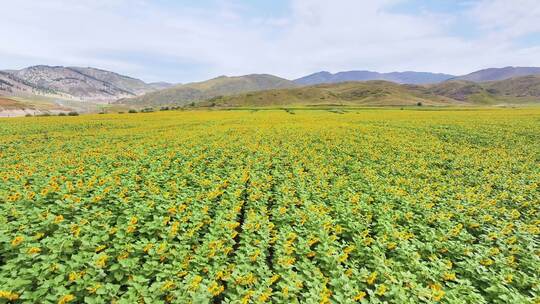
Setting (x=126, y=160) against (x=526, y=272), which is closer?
(x=526, y=272)

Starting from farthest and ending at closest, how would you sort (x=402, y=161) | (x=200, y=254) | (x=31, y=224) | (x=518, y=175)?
(x=402, y=161)
(x=518, y=175)
(x=31, y=224)
(x=200, y=254)

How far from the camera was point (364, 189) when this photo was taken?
34.9ft

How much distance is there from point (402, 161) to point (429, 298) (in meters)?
12.5

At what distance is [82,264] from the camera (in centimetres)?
495

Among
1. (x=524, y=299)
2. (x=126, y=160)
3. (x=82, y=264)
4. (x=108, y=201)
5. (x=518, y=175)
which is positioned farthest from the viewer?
(x=126, y=160)

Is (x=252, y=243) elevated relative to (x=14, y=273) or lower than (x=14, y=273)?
lower

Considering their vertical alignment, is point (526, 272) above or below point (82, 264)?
below

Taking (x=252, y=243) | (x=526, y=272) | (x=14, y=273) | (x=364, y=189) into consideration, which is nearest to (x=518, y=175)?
(x=364, y=189)

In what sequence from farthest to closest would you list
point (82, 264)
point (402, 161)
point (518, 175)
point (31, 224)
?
point (402, 161) → point (518, 175) → point (31, 224) → point (82, 264)

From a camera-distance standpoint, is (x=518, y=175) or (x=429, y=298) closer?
(x=429, y=298)

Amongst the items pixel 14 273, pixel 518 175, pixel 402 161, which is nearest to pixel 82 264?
pixel 14 273

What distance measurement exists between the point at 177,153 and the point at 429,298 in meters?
14.9

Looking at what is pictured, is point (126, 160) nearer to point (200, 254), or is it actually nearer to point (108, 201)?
point (108, 201)

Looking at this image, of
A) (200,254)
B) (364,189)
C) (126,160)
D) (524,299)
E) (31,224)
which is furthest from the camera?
(126,160)
